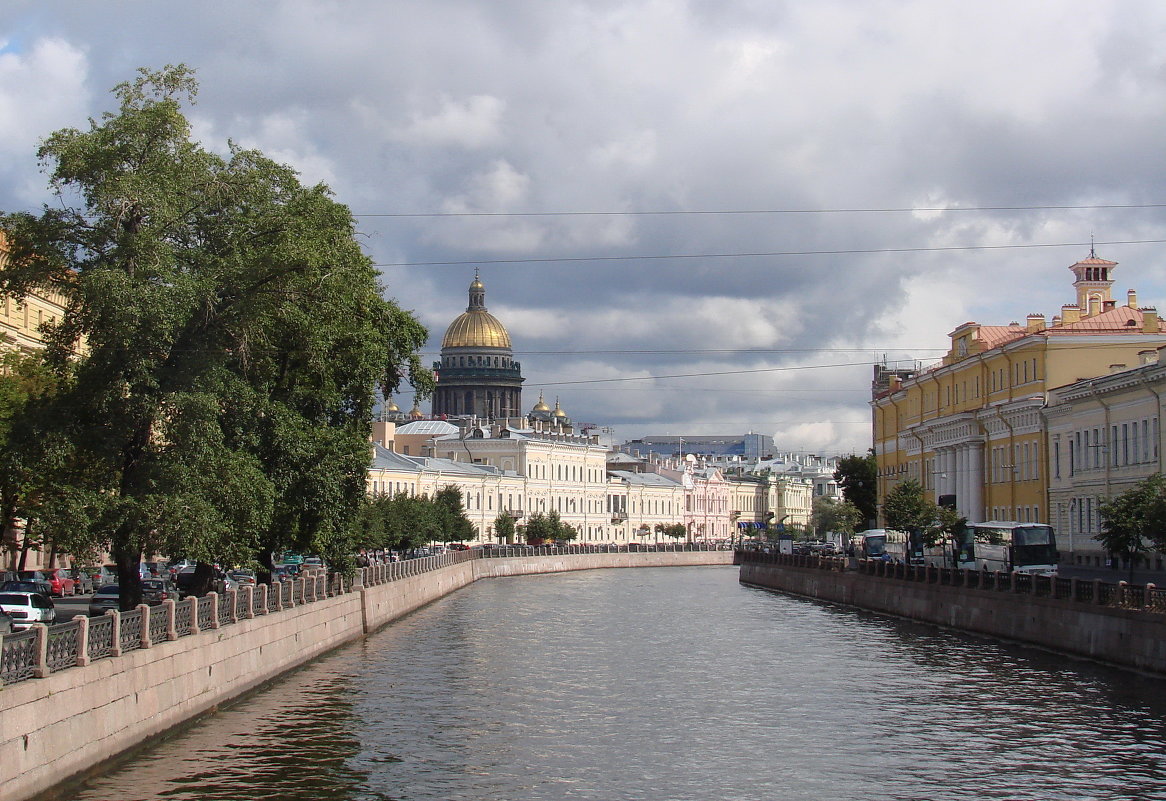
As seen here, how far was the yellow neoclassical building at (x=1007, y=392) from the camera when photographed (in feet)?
210

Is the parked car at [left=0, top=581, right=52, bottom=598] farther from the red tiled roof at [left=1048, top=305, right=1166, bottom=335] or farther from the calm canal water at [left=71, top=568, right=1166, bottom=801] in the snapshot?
the red tiled roof at [left=1048, top=305, right=1166, bottom=335]

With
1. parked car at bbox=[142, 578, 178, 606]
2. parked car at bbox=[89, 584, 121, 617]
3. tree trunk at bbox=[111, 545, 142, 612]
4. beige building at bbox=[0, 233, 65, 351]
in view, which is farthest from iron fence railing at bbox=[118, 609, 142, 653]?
beige building at bbox=[0, 233, 65, 351]

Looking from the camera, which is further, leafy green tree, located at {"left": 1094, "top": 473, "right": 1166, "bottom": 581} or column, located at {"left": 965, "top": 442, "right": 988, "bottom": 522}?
column, located at {"left": 965, "top": 442, "right": 988, "bottom": 522}

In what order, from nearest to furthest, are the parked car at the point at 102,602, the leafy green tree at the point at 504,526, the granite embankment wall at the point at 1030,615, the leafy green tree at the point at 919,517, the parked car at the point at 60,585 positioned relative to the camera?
the granite embankment wall at the point at 1030,615 → the parked car at the point at 102,602 → the parked car at the point at 60,585 → the leafy green tree at the point at 919,517 → the leafy green tree at the point at 504,526

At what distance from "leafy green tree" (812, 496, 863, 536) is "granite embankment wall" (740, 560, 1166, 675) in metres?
48.2

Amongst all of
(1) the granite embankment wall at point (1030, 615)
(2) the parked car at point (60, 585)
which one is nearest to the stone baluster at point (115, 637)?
(1) the granite embankment wall at point (1030, 615)

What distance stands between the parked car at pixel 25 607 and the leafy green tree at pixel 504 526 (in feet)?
280

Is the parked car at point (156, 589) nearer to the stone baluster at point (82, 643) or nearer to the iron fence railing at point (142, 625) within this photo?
the iron fence railing at point (142, 625)

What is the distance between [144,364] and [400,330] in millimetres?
12903

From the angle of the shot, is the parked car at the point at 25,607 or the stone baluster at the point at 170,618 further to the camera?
the parked car at the point at 25,607

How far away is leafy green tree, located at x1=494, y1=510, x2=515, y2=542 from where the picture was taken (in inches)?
4717

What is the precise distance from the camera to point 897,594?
169 ft

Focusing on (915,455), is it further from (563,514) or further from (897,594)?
(563,514)

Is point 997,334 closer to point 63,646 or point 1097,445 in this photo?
point 1097,445
